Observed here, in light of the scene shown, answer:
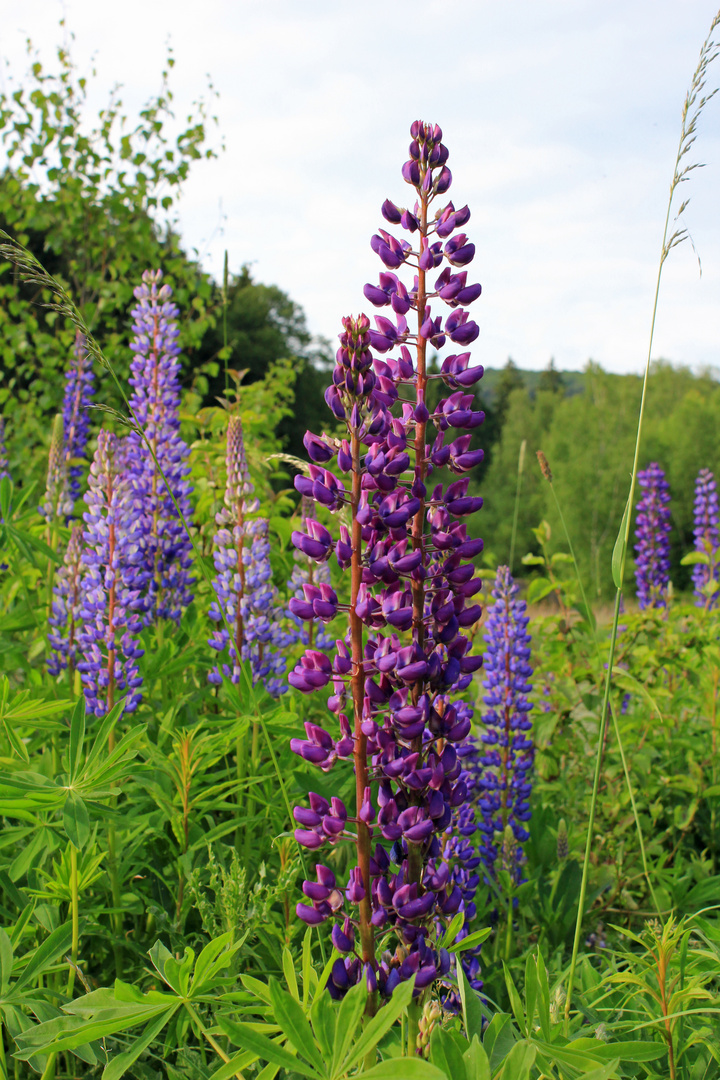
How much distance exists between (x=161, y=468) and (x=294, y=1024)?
2.49 meters

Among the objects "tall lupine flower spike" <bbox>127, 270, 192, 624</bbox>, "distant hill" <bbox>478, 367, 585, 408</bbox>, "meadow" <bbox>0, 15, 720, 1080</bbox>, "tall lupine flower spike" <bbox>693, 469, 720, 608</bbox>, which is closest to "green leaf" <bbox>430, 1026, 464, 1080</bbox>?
"meadow" <bbox>0, 15, 720, 1080</bbox>

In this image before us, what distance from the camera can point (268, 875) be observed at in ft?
8.22

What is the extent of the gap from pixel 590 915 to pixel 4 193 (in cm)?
882

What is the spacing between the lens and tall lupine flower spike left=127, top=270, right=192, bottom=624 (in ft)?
11.5

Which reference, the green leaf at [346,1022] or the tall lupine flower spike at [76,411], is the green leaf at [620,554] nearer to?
the green leaf at [346,1022]

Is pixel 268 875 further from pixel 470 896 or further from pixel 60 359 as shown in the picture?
pixel 60 359

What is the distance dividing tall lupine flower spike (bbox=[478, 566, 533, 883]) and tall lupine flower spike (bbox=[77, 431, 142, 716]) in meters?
1.33

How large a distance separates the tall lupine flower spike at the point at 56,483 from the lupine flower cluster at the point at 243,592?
967 millimetres

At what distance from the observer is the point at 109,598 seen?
279 centimetres

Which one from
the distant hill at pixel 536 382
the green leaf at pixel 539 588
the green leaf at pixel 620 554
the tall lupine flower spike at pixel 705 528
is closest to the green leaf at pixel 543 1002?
the green leaf at pixel 620 554

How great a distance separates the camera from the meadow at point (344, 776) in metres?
1.39

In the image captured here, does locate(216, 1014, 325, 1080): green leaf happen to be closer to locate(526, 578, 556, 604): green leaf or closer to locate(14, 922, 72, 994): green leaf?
locate(14, 922, 72, 994): green leaf

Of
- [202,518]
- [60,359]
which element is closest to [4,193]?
[60,359]

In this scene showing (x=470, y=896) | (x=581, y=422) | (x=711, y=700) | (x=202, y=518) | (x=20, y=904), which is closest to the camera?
(x=20, y=904)
